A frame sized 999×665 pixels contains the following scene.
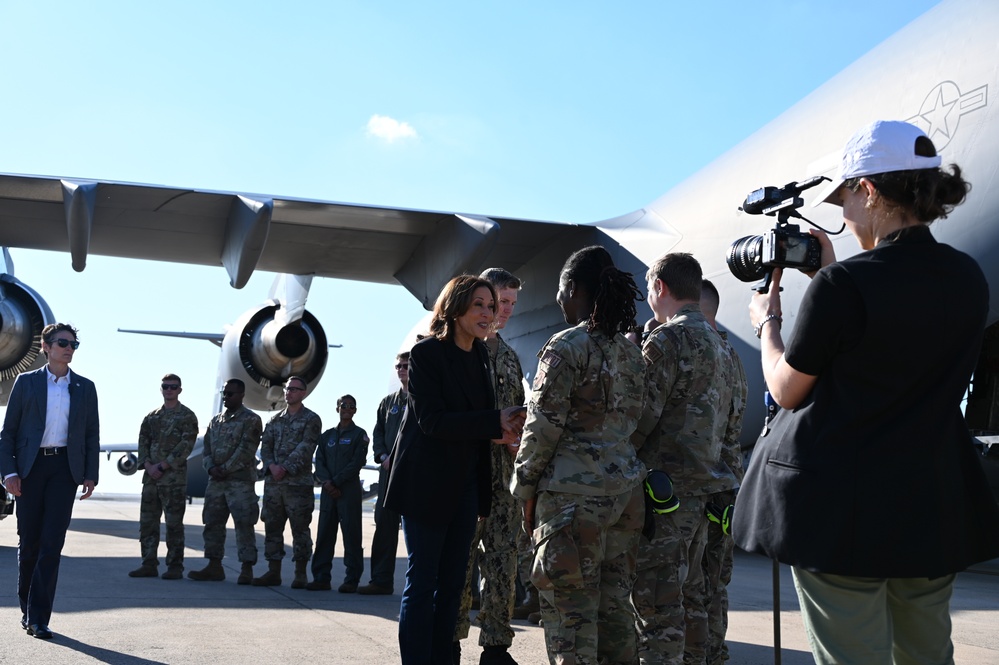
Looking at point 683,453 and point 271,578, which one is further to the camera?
point 271,578

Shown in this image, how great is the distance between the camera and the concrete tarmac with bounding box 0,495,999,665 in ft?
15.5

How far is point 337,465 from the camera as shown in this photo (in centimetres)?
851

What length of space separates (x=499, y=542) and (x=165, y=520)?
480 centimetres

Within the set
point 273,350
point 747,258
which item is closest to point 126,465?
point 273,350

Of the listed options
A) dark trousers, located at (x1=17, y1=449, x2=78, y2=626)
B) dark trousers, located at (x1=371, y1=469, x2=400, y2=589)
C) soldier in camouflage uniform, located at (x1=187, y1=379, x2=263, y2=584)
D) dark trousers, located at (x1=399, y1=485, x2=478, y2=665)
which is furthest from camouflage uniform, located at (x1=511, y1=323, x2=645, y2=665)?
soldier in camouflage uniform, located at (x1=187, y1=379, x2=263, y2=584)

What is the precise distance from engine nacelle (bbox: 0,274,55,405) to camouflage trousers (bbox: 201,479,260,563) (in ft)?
15.3

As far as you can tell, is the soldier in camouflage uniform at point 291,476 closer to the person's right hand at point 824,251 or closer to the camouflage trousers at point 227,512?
the camouflage trousers at point 227,512

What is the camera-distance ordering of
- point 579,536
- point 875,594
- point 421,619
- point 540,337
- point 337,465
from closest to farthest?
point 875,594, point 579,536, point 421,619, point 337,465, point 540,337

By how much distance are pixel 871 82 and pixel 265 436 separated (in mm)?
5832

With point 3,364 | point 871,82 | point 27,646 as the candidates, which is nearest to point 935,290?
point 27,646

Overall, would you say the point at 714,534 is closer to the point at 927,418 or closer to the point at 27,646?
the point at 927,418

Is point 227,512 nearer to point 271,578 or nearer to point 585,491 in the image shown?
point 271,578

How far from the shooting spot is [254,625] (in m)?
5.61

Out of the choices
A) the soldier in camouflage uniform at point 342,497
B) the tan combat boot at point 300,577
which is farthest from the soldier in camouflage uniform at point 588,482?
the tan combat boot at point 300,577
